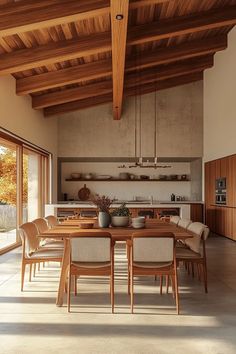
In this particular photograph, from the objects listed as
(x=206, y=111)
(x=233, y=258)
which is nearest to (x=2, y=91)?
(x=233, y=258)

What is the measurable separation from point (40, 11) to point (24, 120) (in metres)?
3.51

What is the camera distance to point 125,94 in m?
11.0

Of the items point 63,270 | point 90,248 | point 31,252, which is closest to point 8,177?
point 31,252

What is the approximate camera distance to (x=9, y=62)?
241 inches

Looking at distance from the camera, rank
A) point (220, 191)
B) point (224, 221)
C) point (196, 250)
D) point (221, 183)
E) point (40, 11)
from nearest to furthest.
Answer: point (196, 250) → point (40, 11) → point (224, 221) → point (221, 183) → point (220, 191)

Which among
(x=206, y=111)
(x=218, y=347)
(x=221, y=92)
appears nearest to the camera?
(x=218, y=347)

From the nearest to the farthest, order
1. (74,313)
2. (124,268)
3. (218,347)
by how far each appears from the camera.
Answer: (218,347), (74,313), (124,268)

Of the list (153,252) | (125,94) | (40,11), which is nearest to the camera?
(153,252)

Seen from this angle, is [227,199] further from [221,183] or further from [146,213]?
[146,213]

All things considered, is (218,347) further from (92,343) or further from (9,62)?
(9,62)

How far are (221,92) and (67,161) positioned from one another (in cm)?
506

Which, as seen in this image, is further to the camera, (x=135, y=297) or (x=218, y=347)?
(x=135, y=297)

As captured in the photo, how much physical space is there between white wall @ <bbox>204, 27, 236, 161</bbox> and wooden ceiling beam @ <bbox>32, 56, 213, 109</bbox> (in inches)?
20.2

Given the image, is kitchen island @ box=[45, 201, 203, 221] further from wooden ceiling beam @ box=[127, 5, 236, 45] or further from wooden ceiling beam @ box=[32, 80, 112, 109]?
wooden ceiling beam @ box=[127, 5, 236, 45]
